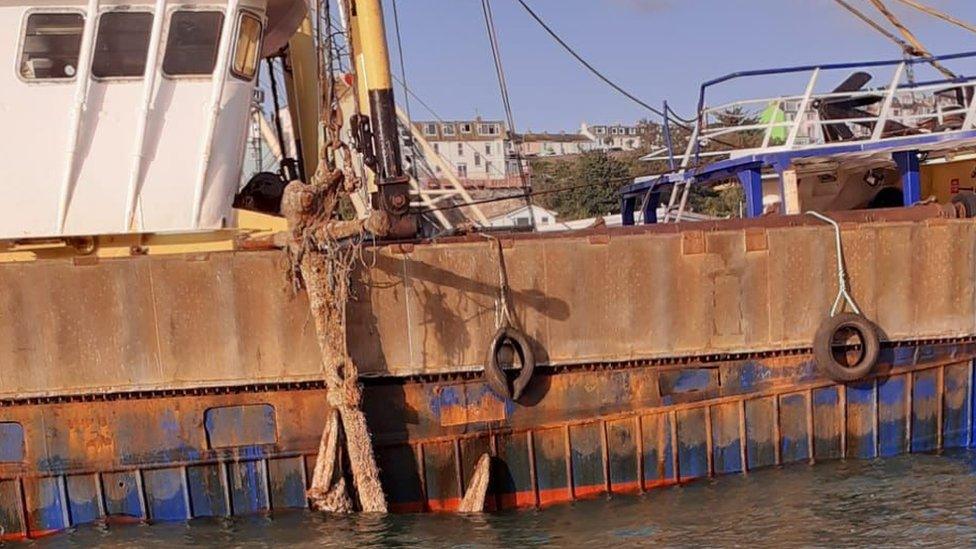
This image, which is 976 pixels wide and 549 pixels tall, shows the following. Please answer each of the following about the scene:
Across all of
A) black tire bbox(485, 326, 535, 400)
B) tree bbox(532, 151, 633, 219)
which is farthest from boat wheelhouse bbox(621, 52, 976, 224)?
tree bbox(532, 151, 633, 219)

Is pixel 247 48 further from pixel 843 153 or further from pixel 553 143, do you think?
pixel 553 143

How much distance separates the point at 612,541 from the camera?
829 centimetres

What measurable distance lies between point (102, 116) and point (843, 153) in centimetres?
809

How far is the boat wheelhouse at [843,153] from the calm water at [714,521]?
3316mm

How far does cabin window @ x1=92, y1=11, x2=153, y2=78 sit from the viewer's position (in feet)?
A: 32.6

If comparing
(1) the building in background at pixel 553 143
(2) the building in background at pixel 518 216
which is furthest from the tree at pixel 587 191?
(1) the building in background at pixel 553 143

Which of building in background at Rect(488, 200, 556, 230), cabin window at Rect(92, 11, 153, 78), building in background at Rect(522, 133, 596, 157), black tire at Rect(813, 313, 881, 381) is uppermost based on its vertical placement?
building in background at Rect(522, 133, 596, 157)

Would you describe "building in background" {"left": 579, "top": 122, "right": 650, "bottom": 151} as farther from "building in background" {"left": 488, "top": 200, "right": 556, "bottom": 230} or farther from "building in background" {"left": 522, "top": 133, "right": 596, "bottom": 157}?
→ "building in background" {"left": 488, "top": 200, "right": 556, "bottom": 230}

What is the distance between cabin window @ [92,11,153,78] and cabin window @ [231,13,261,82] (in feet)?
2.90

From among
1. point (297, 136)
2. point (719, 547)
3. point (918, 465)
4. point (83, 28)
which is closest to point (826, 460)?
point (918, 465)

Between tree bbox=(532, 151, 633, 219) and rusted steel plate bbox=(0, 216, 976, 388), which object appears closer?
rusted steel plate bbox=(0, 216, 976, 388)

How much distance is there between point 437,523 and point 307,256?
2.72m

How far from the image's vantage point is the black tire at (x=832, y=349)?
378 inches

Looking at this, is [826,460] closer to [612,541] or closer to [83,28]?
[612,541]
